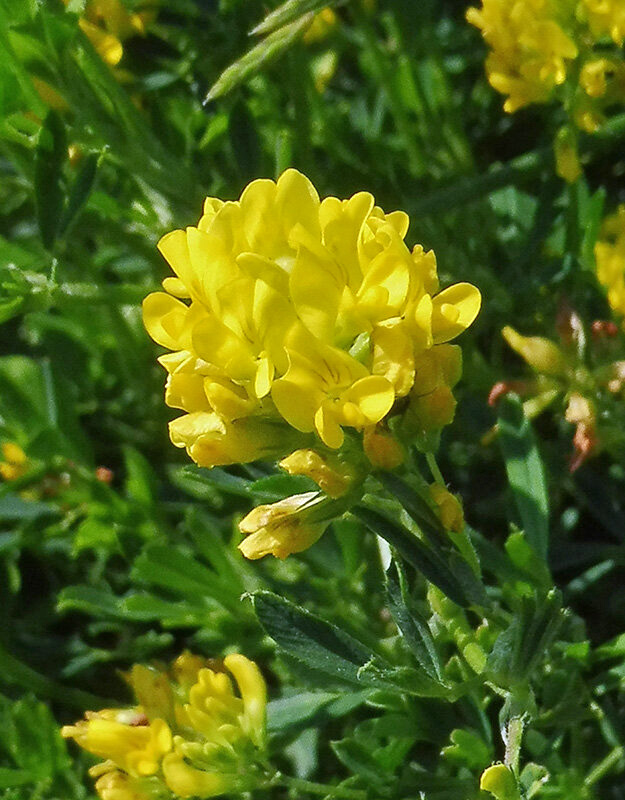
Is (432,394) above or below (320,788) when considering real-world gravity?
above

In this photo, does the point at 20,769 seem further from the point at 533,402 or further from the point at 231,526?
the point at 533,402

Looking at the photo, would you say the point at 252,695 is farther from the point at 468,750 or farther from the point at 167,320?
the point at 167,320

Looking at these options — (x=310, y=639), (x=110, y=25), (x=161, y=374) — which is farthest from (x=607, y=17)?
(x=161, y=374)

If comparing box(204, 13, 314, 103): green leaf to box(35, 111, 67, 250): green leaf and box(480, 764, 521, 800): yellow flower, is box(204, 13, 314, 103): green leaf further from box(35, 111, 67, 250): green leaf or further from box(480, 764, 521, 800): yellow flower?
box(480, 764, 521, 800): yellow flower

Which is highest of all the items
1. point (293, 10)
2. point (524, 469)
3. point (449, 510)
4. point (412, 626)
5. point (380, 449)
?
point (293, 10)

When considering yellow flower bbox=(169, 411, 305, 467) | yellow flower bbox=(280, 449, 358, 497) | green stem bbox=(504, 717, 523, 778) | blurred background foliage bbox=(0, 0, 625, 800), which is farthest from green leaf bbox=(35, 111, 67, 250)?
green stem bbox=(504, 717, 523, 778)

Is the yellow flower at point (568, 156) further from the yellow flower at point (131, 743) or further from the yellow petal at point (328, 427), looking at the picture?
the yellow flower at point (131, 743)
